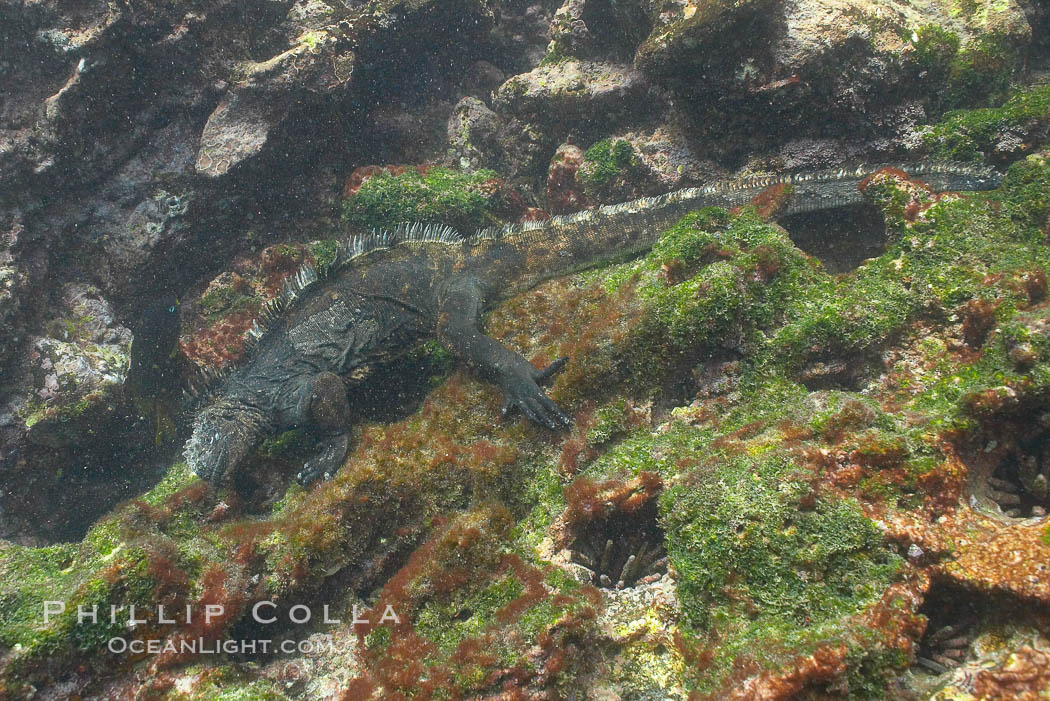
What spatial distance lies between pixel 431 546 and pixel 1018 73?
27.1 ft

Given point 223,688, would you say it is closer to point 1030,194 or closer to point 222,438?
point 222,438

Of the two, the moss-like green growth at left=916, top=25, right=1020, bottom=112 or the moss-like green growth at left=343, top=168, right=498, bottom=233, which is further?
the moss-like green growth at left=343, top=168, right=498, bottom=233

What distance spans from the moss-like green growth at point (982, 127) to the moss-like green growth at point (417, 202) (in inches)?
192

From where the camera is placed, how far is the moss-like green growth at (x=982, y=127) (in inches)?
185

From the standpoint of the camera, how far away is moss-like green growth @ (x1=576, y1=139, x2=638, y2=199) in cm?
580

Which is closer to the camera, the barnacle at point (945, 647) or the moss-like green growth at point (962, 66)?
the barnacle at point (945, 647)

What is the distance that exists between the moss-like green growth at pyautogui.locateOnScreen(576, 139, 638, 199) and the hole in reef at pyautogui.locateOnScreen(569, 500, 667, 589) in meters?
4.10

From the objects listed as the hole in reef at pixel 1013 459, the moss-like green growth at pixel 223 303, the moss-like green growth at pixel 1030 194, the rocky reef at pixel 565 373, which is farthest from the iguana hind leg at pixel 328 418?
the moss-like green growth at pixel 1030 194

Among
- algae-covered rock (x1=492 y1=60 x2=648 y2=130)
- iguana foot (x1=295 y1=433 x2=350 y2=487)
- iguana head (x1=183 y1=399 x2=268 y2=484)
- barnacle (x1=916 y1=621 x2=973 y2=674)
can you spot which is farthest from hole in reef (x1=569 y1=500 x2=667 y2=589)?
algae-covered rock (x1=492 y1=60 x2=648 y2=130)

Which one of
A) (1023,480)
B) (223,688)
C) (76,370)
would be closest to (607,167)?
(1023,480)

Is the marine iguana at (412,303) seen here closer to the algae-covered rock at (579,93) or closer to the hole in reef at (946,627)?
the algae-covered rock at (579,93)

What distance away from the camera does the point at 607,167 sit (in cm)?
584

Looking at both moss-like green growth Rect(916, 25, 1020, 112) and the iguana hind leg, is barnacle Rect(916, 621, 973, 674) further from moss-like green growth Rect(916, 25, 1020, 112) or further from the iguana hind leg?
moss-like green growth Rect(916, 25, 1020, 112)

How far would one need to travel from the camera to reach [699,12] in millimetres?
4660
